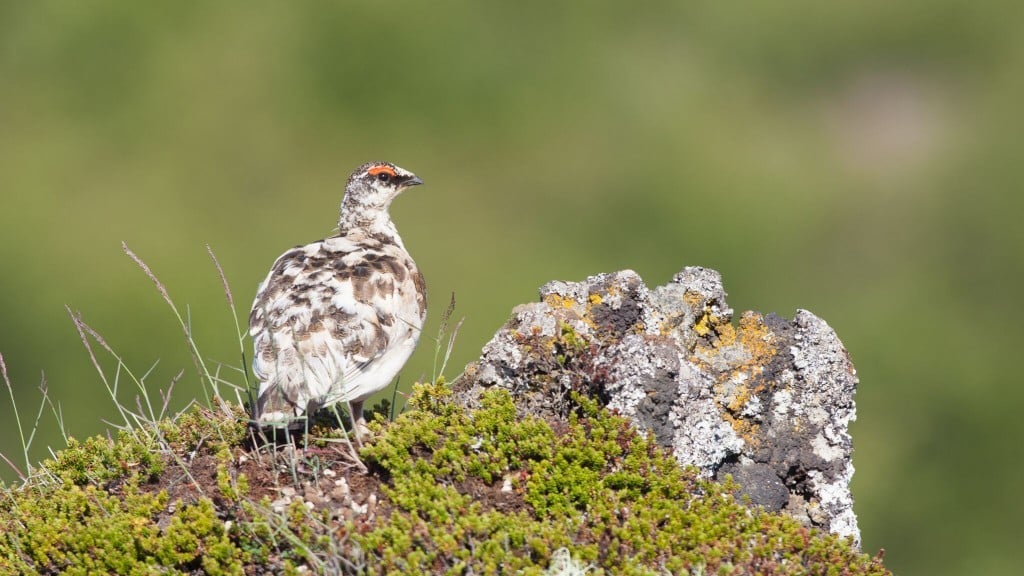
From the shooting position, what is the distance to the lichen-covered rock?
251 inches

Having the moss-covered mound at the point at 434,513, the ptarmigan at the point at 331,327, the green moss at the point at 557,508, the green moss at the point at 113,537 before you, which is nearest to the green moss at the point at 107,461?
the moss-covered mound at the point at 434,513

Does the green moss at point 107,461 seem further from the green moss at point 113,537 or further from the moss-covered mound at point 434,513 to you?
the green moss at point 113,537

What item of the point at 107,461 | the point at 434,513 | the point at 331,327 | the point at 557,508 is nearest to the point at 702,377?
the point at 557,508

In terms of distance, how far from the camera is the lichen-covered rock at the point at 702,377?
6379 millimetres

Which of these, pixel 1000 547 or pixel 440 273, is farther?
pixel 440 273

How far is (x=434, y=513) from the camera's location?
560 cm

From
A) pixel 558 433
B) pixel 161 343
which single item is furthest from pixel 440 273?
pixel 558 433

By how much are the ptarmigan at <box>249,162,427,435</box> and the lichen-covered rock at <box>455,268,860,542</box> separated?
49 centimetres

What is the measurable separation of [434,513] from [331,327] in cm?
165

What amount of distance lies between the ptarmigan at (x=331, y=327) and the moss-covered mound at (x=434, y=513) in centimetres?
31

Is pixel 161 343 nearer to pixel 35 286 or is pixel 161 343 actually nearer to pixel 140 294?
pixel 140 294

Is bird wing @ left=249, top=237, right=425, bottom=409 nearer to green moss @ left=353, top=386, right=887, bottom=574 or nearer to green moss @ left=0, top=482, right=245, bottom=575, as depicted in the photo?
green moss @ left=353, top=386, right=887, bottom=574

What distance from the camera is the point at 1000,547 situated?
17.5 metres

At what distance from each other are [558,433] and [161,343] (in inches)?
557
